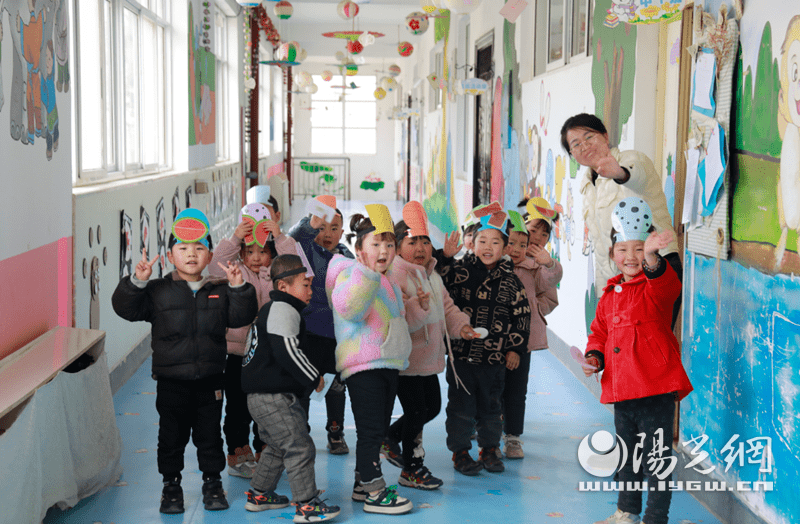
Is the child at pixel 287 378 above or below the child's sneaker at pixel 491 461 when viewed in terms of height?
above

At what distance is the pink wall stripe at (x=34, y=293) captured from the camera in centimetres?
293

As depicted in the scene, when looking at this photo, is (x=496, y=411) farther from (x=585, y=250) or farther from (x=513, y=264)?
(x=585, y=250)

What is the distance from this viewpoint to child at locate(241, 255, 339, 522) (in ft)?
9.35

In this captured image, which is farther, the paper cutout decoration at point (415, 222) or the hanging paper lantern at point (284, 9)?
the hanging paper lantern at point (284, 9)

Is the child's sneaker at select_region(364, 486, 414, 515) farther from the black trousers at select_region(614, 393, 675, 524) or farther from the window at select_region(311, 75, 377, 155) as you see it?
the window at select_region(311, 75, 377, 155)

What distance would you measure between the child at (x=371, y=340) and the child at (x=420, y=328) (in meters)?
0.14

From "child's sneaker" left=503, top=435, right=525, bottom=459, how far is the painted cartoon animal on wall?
162 cm

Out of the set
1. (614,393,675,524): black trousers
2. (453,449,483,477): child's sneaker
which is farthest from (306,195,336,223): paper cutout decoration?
(614,393,675,524): black trousers

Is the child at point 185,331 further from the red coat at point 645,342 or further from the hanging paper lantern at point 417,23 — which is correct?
the hanging paper lantern at point 417,23

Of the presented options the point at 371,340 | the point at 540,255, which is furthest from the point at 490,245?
the point at 371,340

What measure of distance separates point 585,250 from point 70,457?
334cm

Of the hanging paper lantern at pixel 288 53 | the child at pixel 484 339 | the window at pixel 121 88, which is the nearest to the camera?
the child at pixel 484 339

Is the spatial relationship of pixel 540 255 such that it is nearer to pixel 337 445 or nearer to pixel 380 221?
pixel 380 221

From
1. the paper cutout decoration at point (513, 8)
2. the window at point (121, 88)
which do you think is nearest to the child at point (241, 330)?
the window at point (121, 88)
